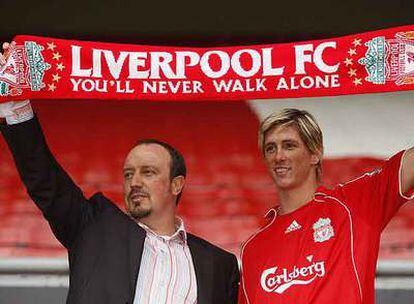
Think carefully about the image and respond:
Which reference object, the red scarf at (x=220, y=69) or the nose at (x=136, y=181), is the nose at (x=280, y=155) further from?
the nose at (x=136, y=181)

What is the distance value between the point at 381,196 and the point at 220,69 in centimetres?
53

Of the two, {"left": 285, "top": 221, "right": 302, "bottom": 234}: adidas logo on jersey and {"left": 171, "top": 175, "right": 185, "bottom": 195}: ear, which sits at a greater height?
{"left": 171, "top": 175, "right": 185, "bottom": 195}: ear

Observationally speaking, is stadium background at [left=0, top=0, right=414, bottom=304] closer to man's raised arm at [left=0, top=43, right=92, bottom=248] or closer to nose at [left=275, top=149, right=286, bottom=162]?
nose at [left=275, top=149, right=286, bottom=162]

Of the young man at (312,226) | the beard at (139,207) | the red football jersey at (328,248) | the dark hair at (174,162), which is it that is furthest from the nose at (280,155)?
the beard at (139,207)

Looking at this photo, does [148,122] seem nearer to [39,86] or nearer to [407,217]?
[407,217]

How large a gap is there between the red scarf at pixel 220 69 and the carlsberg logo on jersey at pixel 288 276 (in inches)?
17.5

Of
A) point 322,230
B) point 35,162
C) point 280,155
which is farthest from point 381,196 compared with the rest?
point 35,162

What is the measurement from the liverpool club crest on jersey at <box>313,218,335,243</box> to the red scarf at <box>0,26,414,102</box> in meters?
0.34

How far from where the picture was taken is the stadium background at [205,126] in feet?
10.9

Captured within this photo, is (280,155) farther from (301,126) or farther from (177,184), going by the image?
(177,184)

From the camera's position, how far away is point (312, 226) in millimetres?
2311

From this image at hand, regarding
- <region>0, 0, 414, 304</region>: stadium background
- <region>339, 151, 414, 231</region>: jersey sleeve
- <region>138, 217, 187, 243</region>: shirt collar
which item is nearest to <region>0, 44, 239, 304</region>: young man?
<region>138, 217, 187, 243</region>: shirt collar

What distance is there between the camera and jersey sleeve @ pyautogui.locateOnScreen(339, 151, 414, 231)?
2.23 metres

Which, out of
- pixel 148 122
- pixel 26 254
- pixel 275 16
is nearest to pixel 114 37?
pixel 148 122
